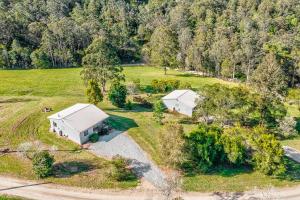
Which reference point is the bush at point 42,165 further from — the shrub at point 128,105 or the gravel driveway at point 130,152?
the shrub at point 128,105

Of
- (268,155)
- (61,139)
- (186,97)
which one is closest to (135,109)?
(186,97)

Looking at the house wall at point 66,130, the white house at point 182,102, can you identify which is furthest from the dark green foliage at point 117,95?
the house wall at point 66,130

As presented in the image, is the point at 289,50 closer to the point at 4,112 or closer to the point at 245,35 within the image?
the point at 245,35

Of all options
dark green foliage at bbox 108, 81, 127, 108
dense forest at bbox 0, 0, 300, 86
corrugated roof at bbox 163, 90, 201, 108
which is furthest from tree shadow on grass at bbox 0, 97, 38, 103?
corrugated roof at bbox 163, 90, 201, 108

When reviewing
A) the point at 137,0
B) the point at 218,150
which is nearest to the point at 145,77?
the point at 218,150

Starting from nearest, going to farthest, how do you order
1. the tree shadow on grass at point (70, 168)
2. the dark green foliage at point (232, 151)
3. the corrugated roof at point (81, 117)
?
the dark green foliage at point (232, 151) → the tree shadow on grass at point (70, 168) → the corrugated roof at point (81, 117)

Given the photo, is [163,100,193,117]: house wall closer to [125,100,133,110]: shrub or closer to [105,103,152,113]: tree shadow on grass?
[105,103,152,113]: tree shadow on grass
